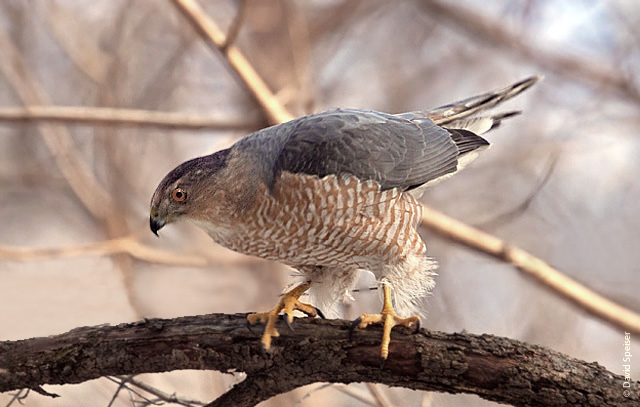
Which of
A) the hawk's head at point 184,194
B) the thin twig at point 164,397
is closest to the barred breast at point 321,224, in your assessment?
the hawk's head at point 184,194

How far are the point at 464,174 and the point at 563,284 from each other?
198 centimetres

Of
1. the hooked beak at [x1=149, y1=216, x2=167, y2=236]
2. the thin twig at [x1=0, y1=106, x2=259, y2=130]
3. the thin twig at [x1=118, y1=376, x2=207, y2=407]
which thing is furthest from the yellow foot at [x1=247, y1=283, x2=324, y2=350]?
the thin twig at [x1=0, y1=106, x2=259, y2=130]

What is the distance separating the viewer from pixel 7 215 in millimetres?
6145

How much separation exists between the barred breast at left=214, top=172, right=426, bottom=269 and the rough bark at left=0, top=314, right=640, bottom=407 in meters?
0.39

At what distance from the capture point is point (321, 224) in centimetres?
266

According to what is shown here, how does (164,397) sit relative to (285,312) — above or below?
below

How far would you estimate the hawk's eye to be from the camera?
2648mm

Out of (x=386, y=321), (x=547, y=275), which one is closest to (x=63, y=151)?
(x=386, y=321)

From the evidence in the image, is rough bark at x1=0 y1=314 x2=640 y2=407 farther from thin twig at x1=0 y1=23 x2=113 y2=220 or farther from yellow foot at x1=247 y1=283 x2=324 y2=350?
thin twig at x1=0 y1=23 x2=113 y2=220

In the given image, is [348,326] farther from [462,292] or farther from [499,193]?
[499,193]

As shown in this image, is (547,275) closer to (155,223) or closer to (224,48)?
(224,48)

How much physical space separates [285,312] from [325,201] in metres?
0.54

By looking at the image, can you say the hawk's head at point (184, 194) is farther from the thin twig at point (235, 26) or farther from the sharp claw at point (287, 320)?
the thin twig at point (235, 26)

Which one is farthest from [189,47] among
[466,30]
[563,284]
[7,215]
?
[563,284]
